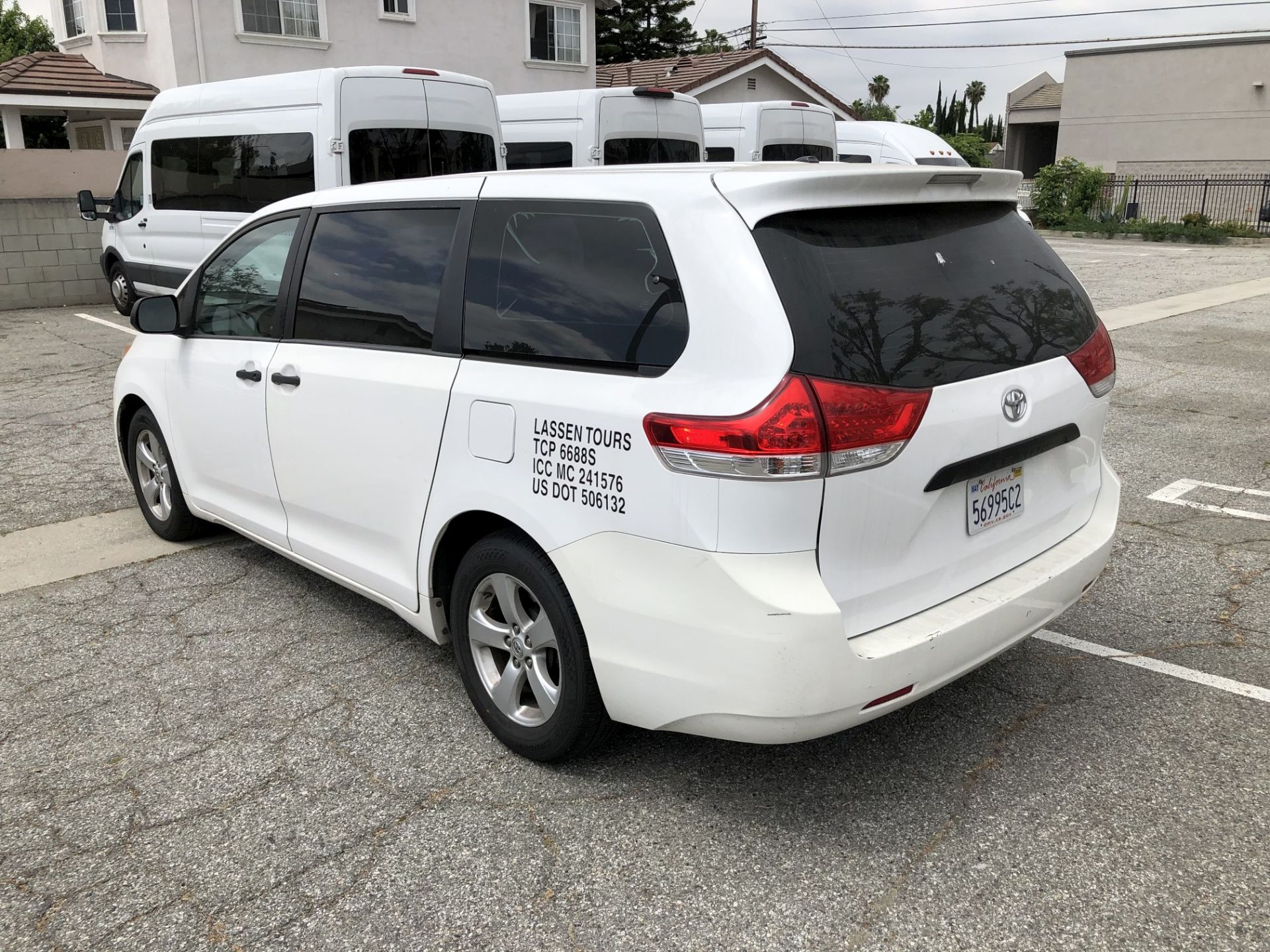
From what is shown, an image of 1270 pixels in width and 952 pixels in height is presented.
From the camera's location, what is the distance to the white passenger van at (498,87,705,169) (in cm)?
1198

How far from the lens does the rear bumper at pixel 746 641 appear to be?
2.55m

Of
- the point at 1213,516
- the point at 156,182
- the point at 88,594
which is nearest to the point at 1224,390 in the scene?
the point at 1213,516

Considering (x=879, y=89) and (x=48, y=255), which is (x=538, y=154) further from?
(x=879, y=89)

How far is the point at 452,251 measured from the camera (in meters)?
3.37

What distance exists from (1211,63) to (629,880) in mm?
45018

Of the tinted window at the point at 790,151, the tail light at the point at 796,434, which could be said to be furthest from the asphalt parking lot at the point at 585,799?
the tinted window at the point at 790,151

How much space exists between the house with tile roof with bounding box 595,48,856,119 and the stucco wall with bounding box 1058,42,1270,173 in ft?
53.3

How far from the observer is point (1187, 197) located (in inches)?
1423

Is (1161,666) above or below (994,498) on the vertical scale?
below

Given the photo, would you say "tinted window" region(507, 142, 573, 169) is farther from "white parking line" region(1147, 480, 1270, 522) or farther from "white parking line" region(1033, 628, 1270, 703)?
"white parking line" region(1033, 628, 1270, 703)

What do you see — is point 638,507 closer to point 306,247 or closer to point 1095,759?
point 1095,759

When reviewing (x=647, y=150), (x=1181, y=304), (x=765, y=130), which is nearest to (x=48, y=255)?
(x=647, y=150)

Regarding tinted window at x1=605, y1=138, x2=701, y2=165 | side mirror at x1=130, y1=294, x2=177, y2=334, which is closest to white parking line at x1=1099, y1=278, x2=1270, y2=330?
tinted window at x1=605, y1=138, x2=701, y2=165

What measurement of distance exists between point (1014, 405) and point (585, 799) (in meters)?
1.64
